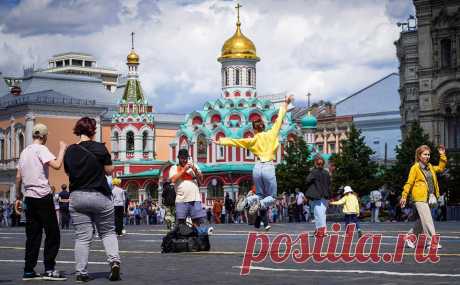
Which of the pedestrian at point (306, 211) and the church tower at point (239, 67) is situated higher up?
the church tower at point (239, 67)

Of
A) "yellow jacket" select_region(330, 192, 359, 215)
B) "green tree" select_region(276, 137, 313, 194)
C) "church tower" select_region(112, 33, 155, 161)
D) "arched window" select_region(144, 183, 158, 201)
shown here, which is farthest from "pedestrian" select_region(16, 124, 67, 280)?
"church tower" select_region(112, 33, 155, 161)

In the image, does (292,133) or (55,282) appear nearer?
(55,282)

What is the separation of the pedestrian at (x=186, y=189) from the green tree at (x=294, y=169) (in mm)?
53154

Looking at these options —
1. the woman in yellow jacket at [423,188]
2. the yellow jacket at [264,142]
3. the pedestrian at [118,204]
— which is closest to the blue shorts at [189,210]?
the yellow jacket at [264,142]

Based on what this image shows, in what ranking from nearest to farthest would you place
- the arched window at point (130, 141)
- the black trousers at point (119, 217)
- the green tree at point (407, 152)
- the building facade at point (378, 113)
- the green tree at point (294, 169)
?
the black trousers at point (119, 217)
the green tree at point (407, 152)
the green tree at point (294, 169)
the arched window at point (130, 141)
the building facade at point (378, 113)

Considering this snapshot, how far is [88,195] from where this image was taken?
10742 mm

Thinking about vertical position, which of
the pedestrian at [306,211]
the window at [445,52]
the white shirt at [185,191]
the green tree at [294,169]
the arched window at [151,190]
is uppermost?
the window at [445,52]

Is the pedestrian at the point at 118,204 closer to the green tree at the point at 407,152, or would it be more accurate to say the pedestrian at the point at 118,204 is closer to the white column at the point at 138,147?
the green tree at the point at 407,152

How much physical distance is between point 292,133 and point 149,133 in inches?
667

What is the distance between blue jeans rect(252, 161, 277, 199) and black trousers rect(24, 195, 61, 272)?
330cm

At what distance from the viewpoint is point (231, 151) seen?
80.1 meters

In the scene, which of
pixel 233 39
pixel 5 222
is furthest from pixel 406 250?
pixel 233 39

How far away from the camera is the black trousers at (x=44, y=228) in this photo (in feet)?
36.7

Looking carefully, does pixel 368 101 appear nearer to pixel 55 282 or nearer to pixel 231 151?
pixel 231 151
